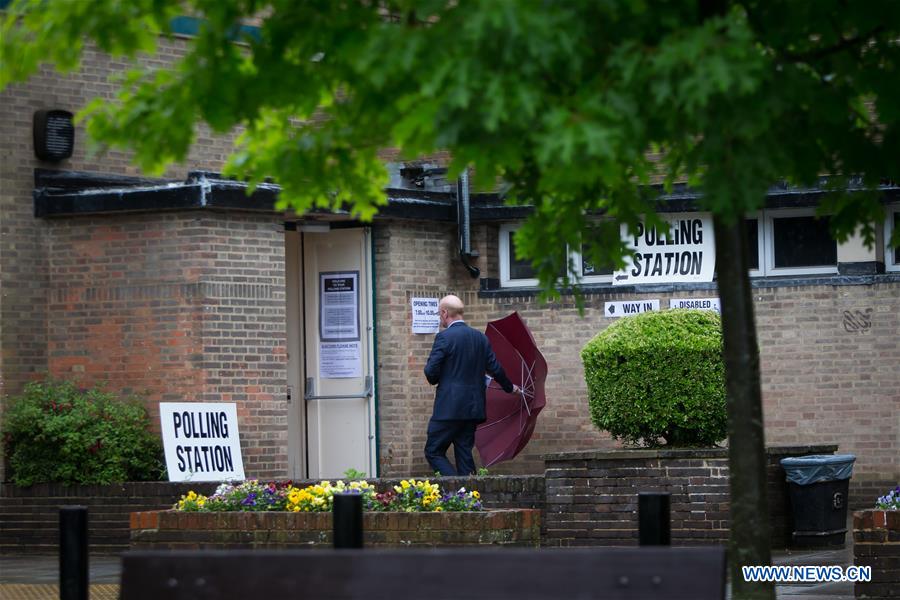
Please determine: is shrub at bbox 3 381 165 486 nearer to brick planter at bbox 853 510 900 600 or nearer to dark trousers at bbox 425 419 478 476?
dark trousers at bbox 425 419 478 476

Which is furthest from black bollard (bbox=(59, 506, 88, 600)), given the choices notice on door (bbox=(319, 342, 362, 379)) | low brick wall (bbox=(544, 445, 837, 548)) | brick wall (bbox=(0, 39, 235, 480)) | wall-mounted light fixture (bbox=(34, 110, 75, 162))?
notice on door (bbox=(319, 342, 362, 379))

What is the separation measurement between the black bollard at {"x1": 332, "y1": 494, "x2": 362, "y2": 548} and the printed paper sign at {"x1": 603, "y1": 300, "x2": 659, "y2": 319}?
980 centimetres

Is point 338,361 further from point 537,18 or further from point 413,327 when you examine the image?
point 537,18

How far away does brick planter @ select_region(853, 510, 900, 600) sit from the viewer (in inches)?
368

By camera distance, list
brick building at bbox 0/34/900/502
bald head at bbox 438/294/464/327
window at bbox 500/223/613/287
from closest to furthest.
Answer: bald head at bbox 438/294/464/327, brick building at bbox 0/34/900/502, window at bbox 500/223/613/287

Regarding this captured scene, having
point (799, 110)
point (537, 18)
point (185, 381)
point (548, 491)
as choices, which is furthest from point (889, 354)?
point (537, 18)

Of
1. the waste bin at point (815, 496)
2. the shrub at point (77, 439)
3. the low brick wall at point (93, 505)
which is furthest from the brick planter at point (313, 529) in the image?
the shrub at point (77, 439)

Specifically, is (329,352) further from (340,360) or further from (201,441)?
(201,441)

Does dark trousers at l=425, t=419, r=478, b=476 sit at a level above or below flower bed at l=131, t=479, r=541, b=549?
above

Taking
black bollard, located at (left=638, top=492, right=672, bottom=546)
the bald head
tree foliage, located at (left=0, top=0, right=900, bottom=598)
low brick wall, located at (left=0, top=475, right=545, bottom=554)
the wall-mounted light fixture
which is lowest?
low brick wall, located at (left=0, top=475, right=545, bottom=554)

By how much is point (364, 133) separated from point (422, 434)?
10963mm

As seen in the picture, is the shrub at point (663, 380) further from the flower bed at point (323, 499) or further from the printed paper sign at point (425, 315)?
the printed paper sign at point (425, 315)

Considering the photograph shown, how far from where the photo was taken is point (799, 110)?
5820mm

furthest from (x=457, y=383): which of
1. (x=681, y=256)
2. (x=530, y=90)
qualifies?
(x=530, y=90)
